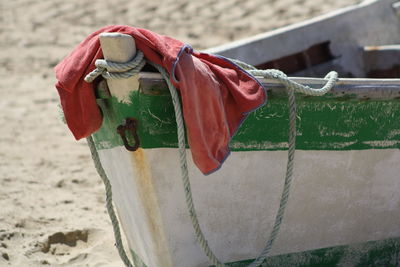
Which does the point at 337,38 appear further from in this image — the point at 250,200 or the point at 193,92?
the point at 193,92

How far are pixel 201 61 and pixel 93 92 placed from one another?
1.36 ft

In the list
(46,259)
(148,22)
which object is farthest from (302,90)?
(148,22)

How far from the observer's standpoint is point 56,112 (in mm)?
5273

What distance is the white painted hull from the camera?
251 centimetres

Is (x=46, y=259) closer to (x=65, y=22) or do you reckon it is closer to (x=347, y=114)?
(x=347, y=114)

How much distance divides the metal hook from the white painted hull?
2.6 inches

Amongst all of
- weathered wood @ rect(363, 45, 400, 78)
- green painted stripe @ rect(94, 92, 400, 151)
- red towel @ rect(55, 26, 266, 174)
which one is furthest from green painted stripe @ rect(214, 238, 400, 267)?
weathered wood @ rect(363, 45, 400, 78)

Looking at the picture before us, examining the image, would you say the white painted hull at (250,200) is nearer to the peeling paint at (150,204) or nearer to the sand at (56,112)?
the peeling paint at (150,204)

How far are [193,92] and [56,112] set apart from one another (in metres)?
3.29

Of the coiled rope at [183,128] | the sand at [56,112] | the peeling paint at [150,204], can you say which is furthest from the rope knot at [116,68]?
the sand at [56,112]

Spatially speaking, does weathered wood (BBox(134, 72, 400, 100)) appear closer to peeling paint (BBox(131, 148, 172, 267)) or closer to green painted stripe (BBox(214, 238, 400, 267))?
peeling paint (BBox(131, 148, 172, 267))

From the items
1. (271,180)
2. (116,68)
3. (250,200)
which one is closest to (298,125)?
(271,180)

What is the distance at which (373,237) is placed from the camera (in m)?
2.97

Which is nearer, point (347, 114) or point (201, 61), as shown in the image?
point (201, 61)
